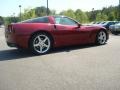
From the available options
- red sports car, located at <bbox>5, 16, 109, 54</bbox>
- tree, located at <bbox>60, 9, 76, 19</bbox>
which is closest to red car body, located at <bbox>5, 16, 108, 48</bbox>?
red sports car, located at <bbox>5, 16, 109, 54</bbox>

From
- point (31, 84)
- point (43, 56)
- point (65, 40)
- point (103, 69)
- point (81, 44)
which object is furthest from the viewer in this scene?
point (81, 44)

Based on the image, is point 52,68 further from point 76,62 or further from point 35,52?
point 35,52

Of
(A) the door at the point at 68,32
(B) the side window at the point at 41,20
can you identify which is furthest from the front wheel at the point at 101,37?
(B) the side window at the point at 41,20

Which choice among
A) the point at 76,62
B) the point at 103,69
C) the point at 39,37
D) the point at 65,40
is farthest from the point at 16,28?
the point at 103,69

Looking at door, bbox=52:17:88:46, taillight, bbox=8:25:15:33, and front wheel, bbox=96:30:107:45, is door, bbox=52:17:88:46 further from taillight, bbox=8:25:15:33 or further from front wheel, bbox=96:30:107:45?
taillight, bbox=8:25:15:33

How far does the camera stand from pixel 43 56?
9.04 m

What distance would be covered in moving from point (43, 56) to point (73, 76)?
324cm

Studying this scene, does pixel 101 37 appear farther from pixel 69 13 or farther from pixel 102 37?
pixel 69 13

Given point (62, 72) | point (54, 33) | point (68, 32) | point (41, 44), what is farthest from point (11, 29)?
point (62, 72)

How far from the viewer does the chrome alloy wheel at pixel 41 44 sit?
933cm

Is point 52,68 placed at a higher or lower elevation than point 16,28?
lower

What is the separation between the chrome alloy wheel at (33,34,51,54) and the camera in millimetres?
9328

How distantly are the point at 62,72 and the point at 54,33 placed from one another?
11.5 feet

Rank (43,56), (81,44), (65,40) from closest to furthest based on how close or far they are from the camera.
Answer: (43,56) → (65,40) → (81,44)
